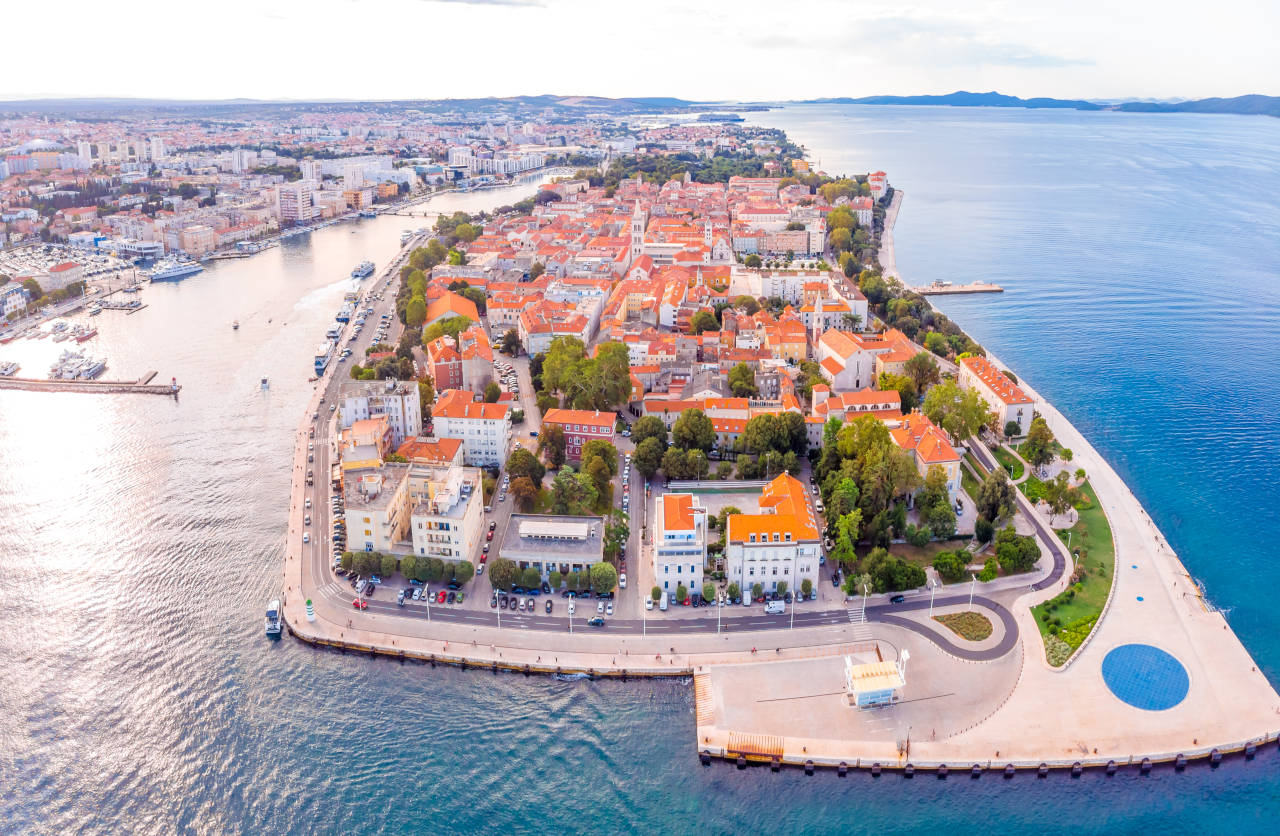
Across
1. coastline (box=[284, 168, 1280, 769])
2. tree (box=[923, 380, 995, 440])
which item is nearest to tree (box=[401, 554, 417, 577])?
coastline (box=[284, 168, 1280, 769])

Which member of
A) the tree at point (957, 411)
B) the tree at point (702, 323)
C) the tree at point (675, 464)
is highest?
the tree at point (702, 323)

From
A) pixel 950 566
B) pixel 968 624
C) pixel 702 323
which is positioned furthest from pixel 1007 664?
pixel 702 323

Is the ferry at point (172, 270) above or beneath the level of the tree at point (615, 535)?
above

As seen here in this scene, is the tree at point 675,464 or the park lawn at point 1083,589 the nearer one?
the park lawn at point 1083,589

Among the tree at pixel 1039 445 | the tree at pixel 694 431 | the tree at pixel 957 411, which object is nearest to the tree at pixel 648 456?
the tree at pixel 694 431

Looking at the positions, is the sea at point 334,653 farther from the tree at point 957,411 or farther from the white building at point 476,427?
the white building at point 476,427

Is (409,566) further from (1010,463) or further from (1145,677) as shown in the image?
(1010,463)

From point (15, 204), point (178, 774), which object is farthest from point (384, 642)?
point (15, 204)

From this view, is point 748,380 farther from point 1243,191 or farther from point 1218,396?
point 1243,191
